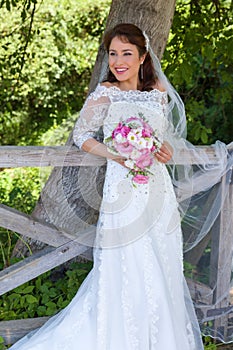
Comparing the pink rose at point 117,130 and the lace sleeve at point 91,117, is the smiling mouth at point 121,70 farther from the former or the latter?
the pink rose at point 117,130

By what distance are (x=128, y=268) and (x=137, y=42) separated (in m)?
1.19

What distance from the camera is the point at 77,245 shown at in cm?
364

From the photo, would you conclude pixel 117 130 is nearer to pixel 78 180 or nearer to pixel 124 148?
pixel 124 148

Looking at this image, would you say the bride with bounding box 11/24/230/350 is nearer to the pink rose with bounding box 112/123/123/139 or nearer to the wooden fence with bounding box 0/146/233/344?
the pink rose with bounding box 112/123/123/139

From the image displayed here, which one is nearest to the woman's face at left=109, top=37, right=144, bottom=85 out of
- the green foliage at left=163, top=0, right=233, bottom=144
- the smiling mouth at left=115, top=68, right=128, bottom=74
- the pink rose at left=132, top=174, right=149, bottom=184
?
the smiling mouth at left=115, top=68, right=128, bottom=74

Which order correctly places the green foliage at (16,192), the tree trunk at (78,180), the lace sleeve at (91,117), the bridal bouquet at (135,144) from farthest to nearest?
1. the green foliage at (16,192)
2. the tree trunk at (78,180)
3. the lace sleeve at (91,117)
4. the bridal bouquet at (135,144)

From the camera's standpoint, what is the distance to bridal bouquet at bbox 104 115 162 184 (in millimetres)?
3189

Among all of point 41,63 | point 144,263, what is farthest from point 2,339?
point 41,63

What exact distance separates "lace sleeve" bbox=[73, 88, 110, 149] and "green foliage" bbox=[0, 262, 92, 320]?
1.00 metres

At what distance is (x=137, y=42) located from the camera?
3502mm

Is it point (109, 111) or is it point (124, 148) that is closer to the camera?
point (124, 148)

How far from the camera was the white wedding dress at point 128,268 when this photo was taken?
332cm

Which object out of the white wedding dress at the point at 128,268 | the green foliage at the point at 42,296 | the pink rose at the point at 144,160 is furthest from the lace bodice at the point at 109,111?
the green foliage at the point at 42,296

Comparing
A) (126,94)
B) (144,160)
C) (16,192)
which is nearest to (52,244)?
(144,160)
